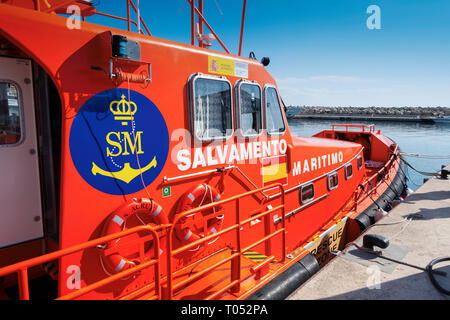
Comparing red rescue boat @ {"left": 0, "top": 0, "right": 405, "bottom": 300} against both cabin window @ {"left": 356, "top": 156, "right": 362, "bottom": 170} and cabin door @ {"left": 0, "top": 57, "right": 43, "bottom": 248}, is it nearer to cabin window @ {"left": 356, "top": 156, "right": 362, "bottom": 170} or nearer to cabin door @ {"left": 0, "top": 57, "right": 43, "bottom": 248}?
cabin door @ {"left": 0, "top": 57, "right": 43, "bottom": 248}

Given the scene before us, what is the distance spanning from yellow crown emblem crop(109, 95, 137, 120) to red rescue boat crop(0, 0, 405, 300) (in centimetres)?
1

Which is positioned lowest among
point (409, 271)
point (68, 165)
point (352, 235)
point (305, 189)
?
point (352, 235)

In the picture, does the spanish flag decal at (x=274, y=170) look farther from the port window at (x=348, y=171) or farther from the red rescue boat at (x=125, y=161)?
the port window at (x=348, y=171)

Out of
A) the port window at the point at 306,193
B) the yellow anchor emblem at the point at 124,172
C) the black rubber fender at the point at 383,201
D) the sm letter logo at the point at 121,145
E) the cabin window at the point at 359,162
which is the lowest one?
the black rubber fender at the point at 383,201

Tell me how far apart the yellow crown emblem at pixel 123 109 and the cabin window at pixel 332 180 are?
4.05 metres

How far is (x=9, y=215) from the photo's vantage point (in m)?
2.53

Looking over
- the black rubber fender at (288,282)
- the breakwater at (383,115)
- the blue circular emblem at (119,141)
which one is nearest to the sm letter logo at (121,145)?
the blue circular emblem at (119,141)

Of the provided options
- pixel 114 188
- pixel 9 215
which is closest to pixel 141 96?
pixel 114 188

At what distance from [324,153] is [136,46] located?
392 cm

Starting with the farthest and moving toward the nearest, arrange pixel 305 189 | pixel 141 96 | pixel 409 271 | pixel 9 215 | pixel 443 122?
pixel 443 122
pixel 305 189
pixel 409 271
pixel 141 96
pixel 9 215

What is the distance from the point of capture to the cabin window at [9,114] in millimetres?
2475

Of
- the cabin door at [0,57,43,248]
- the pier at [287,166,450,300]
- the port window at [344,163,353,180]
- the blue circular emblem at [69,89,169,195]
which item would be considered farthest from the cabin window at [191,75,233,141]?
the port window at [344,163,353,180]

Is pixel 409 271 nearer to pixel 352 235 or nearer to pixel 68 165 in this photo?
pixel 352 235

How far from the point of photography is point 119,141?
268 centimetres
